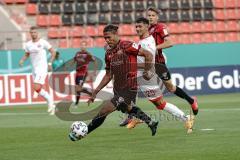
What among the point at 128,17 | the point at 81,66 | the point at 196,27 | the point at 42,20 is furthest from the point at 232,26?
the point at 81,66

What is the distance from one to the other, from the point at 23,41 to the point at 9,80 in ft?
12.4

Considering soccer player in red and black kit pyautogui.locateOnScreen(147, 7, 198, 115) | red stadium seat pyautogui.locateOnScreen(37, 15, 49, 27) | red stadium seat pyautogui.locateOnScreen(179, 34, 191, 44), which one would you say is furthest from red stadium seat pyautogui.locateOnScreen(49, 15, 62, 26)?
soccer player in red and black kit pyautogui.locateOnScreen(147, 7, 198, 115)

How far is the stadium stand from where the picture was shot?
3172 centimetres

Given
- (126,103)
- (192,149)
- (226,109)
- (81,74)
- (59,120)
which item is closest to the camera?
(192,149)

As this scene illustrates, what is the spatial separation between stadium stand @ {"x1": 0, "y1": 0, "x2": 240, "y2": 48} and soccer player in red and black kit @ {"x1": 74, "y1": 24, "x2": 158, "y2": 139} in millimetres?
17981

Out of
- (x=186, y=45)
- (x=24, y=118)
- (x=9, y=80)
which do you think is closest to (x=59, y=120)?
(x=24, y=118)

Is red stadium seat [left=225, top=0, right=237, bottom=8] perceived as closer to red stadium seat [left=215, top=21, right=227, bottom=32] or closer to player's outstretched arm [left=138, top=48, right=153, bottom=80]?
red stadium seat [left=215, top=21, right=227, bottom=32]

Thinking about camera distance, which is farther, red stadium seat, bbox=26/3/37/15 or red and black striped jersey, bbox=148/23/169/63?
red stadium seat, bbox=26/3/37/15

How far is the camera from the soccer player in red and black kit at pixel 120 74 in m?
A: 11.7

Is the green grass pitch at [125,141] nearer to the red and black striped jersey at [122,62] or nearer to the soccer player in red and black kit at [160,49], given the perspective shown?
the soccer player in red and black kit at [160,49]

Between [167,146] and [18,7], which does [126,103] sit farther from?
[18,7]

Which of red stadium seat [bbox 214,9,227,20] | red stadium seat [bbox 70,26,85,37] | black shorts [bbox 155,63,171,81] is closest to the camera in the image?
black shorts [bbox 155,63,171,81]

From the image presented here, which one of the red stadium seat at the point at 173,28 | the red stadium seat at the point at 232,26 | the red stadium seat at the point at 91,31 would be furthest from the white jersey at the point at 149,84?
the red stadium seat at the point at 232,26

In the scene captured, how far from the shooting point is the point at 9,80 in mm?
25312
